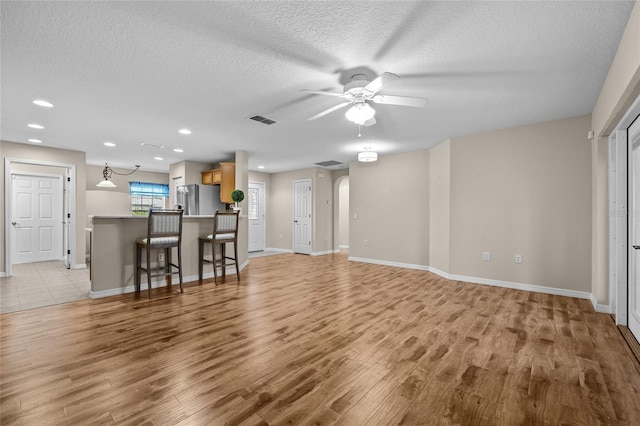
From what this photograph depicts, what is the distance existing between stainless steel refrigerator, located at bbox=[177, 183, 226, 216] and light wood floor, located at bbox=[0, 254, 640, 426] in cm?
328

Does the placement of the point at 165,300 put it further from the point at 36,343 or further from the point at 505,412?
the point at 505,412

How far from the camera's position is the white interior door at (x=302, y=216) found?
820 cm

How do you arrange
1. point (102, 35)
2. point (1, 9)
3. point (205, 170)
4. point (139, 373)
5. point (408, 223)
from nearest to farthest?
point (1, 9), point (139, 373), point (102, 35), point (408, 223), point (205, 170)

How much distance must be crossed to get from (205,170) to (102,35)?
5.44 m

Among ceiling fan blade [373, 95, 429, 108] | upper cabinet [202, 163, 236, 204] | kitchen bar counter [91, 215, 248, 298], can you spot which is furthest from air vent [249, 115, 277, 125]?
upper cabinet [202, 163, 236, 204]

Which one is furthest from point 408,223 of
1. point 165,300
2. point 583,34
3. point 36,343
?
point 36,343

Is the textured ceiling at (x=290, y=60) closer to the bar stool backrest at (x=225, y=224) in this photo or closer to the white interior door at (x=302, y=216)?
the bar stool backrest at (x=225, y=224)

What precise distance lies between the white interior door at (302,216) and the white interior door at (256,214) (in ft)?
3.66

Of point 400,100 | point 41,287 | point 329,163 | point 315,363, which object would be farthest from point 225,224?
point 329,163

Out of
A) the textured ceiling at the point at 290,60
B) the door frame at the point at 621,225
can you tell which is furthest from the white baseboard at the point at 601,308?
the textured ceiling at the point at 290,60

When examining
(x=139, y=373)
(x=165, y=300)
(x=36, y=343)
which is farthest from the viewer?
(x=165, y=300)

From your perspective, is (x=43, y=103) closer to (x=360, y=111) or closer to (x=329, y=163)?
(x=360, y=111)

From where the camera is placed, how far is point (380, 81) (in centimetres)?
229

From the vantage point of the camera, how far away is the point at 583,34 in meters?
2.09
